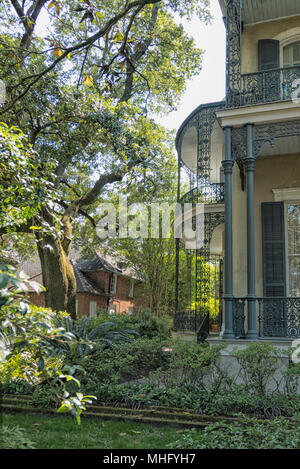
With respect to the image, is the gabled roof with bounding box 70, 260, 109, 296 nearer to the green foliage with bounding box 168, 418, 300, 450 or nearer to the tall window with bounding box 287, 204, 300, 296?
the tall window with bounding box 287, 204, 300, 296

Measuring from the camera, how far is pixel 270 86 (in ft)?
27.2

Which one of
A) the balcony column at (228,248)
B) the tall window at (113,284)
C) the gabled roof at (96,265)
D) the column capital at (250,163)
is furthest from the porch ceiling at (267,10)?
the tall window at (113,284)

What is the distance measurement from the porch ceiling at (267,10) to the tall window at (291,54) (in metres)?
0.70

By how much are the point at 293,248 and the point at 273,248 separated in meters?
0.43

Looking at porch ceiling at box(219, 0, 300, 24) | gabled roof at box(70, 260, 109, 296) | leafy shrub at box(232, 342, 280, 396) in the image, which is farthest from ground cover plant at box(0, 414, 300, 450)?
gabled roof at box(70, 260, 109, 296)

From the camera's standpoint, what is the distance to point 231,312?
747 cm

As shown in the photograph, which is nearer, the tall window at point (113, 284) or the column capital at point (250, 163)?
the column capital at point (250, 163)

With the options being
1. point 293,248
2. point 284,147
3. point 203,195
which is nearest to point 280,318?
point 293,248

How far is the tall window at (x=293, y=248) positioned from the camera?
8625mm

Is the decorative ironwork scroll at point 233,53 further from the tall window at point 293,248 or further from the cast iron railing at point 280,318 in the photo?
the cast iron railing at point 280,318

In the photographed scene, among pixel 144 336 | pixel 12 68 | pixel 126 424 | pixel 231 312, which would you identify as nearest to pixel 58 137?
pixel 12 68

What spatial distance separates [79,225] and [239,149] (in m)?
11.6

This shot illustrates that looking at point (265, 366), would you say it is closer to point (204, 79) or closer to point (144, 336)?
point (144, 336)
